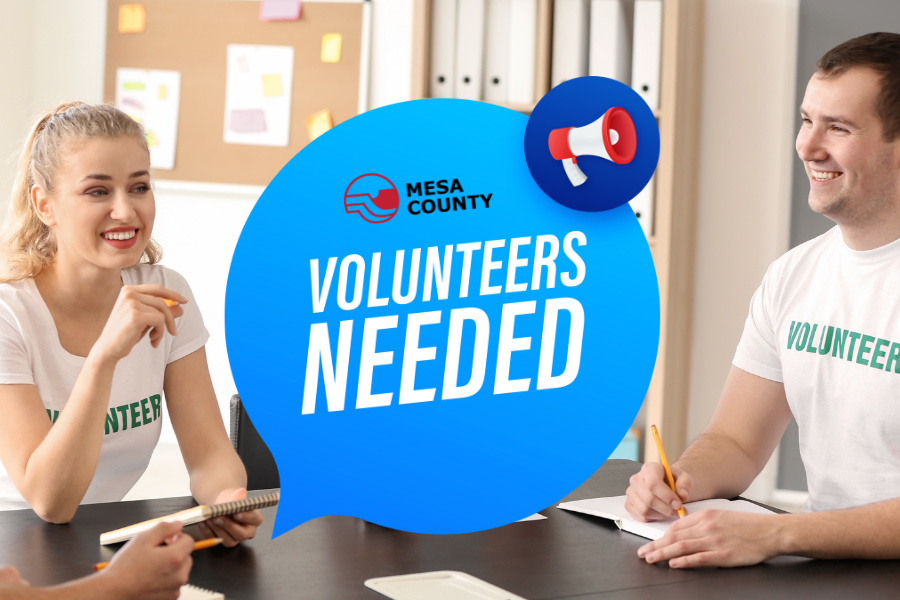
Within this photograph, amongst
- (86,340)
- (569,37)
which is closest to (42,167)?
(86,340)

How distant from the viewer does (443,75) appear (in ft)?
9.53

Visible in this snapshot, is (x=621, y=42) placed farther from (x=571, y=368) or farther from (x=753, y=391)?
(x=571, y=368)

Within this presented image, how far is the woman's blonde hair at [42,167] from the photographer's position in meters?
1.39

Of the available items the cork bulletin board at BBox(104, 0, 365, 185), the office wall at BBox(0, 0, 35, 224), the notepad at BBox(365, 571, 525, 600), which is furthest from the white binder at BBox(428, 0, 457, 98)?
the notepad at BBox(365, 571, 525, 600)

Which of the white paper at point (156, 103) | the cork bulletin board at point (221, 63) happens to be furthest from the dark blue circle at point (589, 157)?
the white paper at point (156, 103)

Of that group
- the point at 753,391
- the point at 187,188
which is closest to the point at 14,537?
the point at 753,391

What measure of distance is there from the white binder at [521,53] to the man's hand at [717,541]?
6.68 feet

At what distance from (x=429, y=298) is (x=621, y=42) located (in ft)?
7.24

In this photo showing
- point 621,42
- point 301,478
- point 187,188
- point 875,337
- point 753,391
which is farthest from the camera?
point 187,188

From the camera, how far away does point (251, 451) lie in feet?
5.20

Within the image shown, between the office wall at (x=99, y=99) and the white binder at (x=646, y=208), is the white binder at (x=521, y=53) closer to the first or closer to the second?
the white binder at (x=646, y=208)

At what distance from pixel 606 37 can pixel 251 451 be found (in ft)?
6.30

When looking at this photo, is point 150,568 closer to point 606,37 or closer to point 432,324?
point 432,324

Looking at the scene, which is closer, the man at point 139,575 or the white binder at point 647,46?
the man at point 139,575
